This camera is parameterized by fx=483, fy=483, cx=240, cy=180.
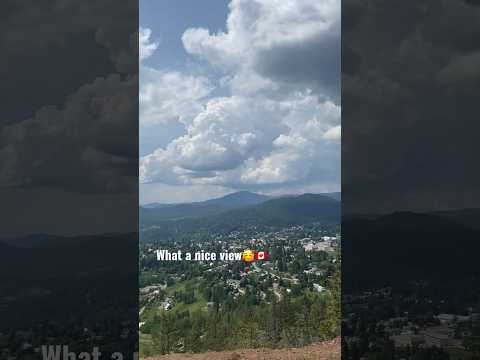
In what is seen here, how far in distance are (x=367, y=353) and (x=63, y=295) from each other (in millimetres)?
14285

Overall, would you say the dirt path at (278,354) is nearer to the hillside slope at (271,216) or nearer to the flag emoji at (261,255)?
the flag emoji at (261,255)

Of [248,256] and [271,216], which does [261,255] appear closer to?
[248,256]

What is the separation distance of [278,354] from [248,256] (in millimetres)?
3131

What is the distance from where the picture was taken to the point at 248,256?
15734 millimetres

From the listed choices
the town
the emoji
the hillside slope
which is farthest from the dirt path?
the hillside slope

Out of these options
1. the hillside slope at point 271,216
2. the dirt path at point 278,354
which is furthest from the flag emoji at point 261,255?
the dirt path at point 278,354

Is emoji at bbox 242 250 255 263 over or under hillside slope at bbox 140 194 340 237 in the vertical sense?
under

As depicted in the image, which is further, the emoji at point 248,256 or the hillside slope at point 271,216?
the hillside slope at point 271,216

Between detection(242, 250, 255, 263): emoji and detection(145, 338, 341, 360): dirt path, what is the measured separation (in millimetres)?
2809

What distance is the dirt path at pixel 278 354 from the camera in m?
14.5

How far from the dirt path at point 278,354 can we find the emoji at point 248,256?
281 cm

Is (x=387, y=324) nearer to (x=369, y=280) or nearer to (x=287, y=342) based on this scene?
(x=369, y=280)

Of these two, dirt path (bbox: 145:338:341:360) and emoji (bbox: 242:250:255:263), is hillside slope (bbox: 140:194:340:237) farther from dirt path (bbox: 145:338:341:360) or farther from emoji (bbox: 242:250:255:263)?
dirt path (bbox: 145:338:341:360)

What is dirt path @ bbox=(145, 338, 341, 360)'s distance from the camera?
14.5 m
